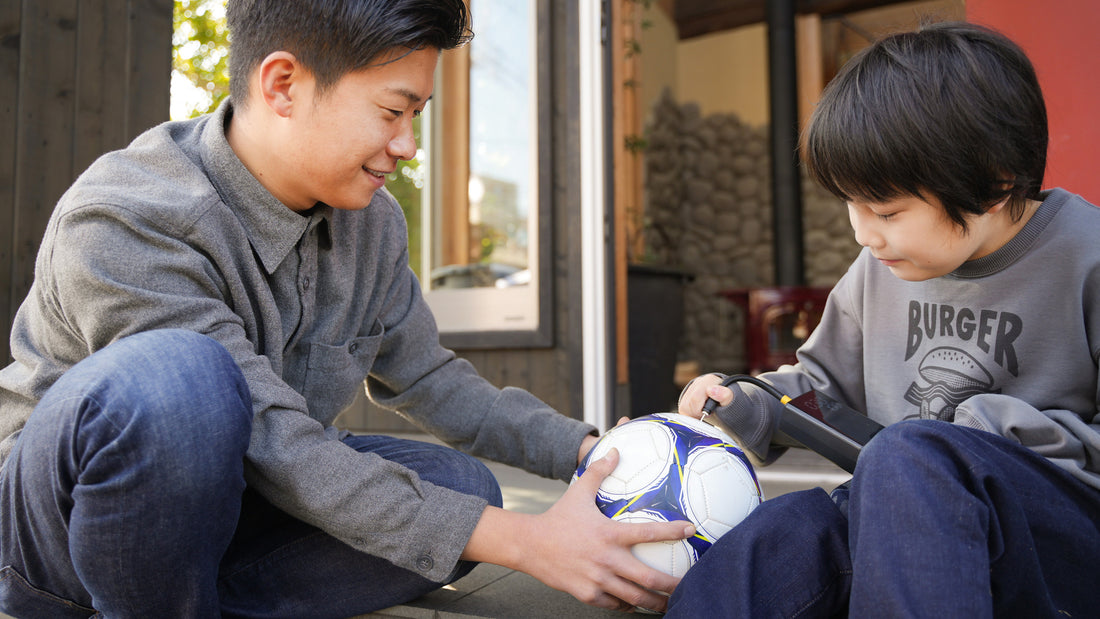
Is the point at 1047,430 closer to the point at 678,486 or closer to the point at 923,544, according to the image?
the point at 923,544

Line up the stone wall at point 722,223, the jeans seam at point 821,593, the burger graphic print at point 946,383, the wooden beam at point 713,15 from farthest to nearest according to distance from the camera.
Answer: the wooden beam at point 713,15, the stone wall at point 722,223, the burger graphic print at point 946,383, the jeans seam at point 821,593

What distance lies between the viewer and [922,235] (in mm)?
1209

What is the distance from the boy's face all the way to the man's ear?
91 centimetres

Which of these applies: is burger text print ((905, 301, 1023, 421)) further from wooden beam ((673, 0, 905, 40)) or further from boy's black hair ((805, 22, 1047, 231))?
wooden beam ((673, 0, 905, 40))

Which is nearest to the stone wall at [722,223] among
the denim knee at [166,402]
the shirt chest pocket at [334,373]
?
the shirt chest pocket at [334,373]

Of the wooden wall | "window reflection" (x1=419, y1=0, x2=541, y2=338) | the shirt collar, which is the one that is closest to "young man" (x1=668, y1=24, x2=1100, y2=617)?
the shirt collar

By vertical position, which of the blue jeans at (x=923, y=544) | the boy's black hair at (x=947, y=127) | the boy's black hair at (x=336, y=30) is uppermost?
the boy's black hair at (x=336, y=30)

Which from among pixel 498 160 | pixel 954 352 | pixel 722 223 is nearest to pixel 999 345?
pixel 954 352

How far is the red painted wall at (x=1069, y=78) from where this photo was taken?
2.03 m

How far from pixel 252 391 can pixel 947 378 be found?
42.3 inches

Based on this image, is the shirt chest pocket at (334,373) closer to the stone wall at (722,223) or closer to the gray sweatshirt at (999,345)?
the gray sweatshirt at (999,345)

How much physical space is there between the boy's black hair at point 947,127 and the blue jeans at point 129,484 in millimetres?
960

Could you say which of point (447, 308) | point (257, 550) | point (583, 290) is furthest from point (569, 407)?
point (257, 550)

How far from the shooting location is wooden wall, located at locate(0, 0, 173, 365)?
1855mm
